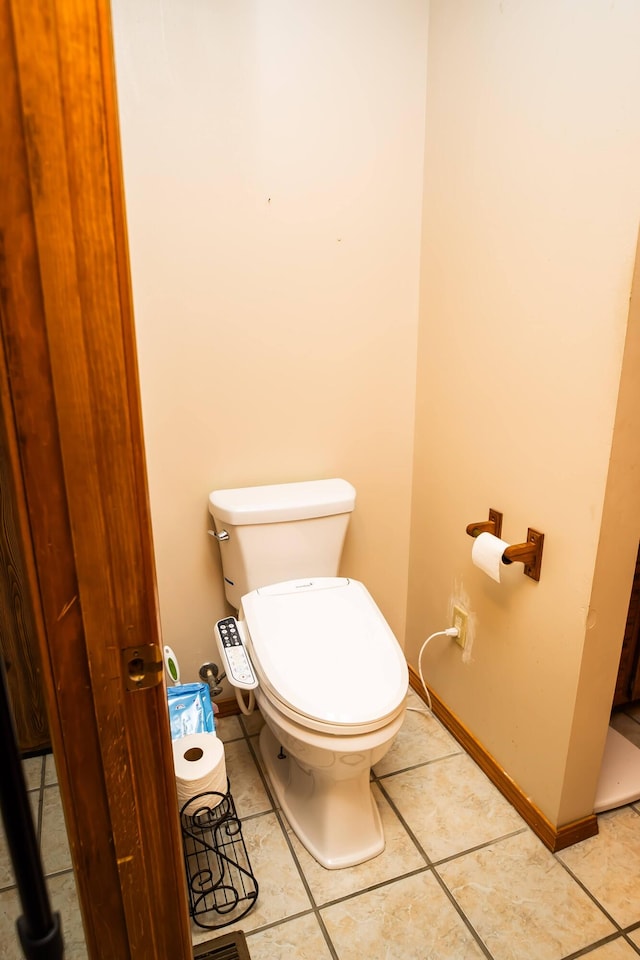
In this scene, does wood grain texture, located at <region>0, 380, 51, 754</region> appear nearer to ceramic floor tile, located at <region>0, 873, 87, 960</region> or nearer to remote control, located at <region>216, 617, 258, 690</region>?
ceramic floor tile, located at <region>0, 873, 87, 960</region>

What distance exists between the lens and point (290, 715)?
126 cm

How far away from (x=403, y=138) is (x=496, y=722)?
1.68 m

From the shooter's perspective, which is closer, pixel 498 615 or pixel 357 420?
pixel 498 615

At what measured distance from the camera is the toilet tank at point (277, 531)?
160 centimetres

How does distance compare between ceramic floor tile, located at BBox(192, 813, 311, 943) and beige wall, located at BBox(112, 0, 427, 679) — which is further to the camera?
beige wall, located at BBox(112, 0, 427, 679)

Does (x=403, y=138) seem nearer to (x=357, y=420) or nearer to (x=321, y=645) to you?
(x=357, y=420)

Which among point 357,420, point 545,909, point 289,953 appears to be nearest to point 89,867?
point 289,953

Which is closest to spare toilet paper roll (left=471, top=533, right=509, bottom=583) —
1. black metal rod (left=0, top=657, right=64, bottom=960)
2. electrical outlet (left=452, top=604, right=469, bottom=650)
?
electrical outlet (left=452, top=604, right=469, bottom=650)

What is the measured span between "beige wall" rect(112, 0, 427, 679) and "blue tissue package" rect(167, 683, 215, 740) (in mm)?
314

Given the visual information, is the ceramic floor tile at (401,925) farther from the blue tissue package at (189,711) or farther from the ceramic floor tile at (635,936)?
the blue tissue package at (189,711)

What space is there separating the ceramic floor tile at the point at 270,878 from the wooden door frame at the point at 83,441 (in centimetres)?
64


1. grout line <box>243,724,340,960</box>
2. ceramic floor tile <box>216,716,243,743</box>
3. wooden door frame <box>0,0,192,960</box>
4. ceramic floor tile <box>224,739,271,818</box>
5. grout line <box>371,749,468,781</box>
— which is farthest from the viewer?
ceramic floor tile <box>216,716,243,743</box>

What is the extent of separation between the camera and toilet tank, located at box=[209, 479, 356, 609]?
1600mm

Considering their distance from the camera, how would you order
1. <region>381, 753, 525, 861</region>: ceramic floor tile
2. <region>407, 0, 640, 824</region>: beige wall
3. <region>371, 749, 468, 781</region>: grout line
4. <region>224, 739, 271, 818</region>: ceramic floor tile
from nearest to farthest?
<region>407, 0, 640, 824</region>: beige wall < <region>381, 753, 525, 861</region>: ceramic floor tile < <region>224, 739, 271, 818</region>: ceramic floor tile < <region>371, 749, 468, 781</region>: grout line
